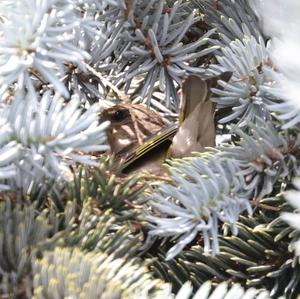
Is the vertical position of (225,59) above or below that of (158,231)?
above

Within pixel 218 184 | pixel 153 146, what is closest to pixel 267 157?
pixel 218 184

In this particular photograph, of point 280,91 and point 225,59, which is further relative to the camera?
point 225,59

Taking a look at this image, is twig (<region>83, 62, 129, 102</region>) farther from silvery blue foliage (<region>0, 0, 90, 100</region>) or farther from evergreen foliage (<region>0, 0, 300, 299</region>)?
silvery blue foliage (<region>0, 0, 90, 100</region>)

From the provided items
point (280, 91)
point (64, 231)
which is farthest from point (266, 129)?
point (64, 231)

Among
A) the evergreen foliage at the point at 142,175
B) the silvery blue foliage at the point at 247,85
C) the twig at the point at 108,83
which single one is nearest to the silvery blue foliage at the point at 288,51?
the evergreen foliage at the point at 142,175

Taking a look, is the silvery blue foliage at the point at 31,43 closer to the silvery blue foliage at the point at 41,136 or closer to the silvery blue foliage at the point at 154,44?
the silvery blue foliage at the point at 41,136

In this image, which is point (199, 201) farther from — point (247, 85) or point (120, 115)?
point (120, 115)

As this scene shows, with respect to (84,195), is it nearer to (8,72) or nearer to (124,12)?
(8,72)

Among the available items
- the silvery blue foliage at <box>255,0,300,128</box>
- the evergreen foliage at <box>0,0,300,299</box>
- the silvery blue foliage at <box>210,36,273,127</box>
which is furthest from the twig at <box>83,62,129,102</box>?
the silvery blue foliage at <box>255,0,300,128</box>
